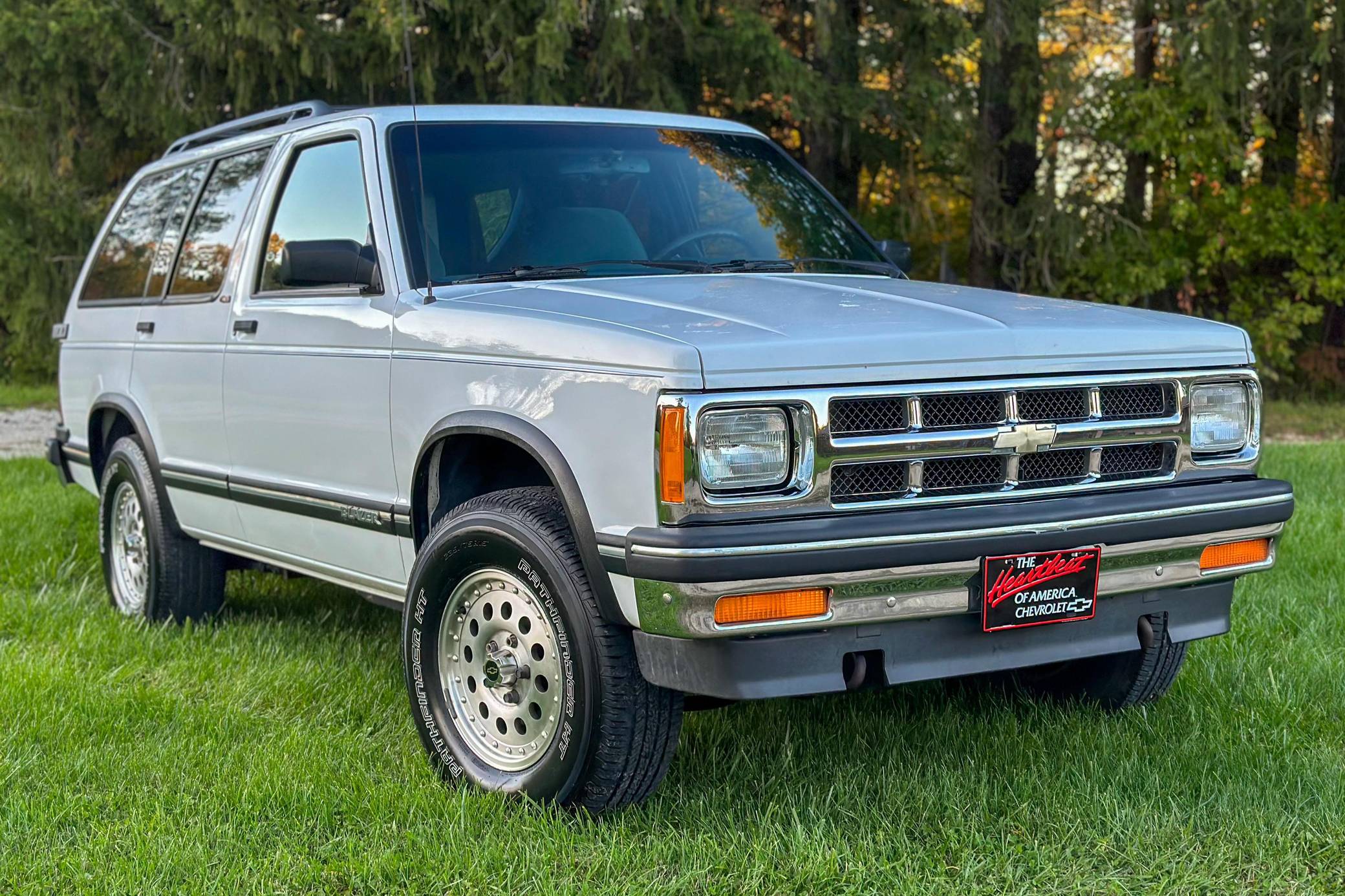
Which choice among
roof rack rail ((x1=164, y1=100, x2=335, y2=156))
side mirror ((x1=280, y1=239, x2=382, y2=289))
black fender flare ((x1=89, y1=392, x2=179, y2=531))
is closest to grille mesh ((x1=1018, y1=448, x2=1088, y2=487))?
side mirror ((x1=280, y1=239, x2=382, y2=289))

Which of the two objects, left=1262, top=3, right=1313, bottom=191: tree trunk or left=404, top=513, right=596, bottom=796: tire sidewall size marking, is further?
left=1262, top=3, right=1313, bottom=191: tree trunk

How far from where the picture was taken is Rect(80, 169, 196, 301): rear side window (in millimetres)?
6410

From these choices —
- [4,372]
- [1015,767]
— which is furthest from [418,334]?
[4,372]

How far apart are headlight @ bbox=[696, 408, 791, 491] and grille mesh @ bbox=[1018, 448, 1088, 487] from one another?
2.23ft

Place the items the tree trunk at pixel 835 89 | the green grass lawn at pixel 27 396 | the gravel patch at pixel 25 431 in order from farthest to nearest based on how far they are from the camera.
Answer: the green grass lawn at pixel 27 396 < the tree trunk at pixel 835 89 < the gravel patch at pixel 25 431

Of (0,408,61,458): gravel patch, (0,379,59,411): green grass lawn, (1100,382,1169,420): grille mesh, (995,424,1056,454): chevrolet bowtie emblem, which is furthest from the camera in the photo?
(0,379,59,411): green grass lawn

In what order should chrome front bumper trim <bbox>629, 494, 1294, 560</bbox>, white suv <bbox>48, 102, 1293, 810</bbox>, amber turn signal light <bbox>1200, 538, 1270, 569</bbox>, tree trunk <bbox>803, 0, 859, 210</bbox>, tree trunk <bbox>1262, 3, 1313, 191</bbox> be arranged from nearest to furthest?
chrome front bumper trim <bbox>629, 494, 1294, 560</bbox>, white suv <bbox>48, 102, 1293, 810</bbox>, amber turn signal light <bbox>1200, 538, 1270, 569</bbox>, tree trunk <bbox>803, 0, 859, 210</bbox>, tree trunk <bbox>1262, 3, 1313, 191</bbox>

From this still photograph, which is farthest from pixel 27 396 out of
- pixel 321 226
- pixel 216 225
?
pixel 321 226

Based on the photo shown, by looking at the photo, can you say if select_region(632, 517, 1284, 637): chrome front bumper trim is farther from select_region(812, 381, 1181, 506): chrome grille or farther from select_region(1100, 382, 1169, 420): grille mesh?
select_region(1100, 382, 1169, 420): grille mesh

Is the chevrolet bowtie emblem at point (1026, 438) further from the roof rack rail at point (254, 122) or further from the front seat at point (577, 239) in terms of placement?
the roof rack rail at point (254, 122)

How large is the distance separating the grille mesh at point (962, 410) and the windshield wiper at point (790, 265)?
1.27 meters

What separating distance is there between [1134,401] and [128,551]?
4459 millimetres

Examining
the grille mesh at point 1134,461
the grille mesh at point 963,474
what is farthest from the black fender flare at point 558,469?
the grille mesh at point 1134,461

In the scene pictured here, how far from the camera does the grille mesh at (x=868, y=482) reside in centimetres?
345
